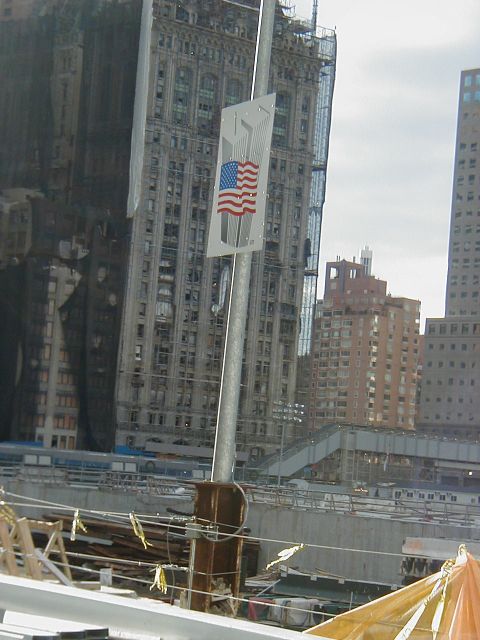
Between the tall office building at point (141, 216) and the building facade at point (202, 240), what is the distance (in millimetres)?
135

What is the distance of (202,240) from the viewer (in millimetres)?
97375

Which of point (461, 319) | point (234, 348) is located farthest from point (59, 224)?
point (461, 319)

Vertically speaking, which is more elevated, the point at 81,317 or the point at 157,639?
the point at 81,317

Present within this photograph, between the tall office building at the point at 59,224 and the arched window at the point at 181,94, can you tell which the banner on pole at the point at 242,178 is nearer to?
the tall office building at the point at 59,224

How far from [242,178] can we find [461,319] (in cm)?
13360

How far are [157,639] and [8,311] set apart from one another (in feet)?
208

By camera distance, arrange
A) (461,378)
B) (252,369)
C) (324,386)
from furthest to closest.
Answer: (324,386), (461,378), (252,369)

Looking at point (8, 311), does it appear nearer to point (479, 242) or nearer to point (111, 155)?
point (111, 155)

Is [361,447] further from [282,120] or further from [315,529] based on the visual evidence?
[315,529]

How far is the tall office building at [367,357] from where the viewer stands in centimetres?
16000

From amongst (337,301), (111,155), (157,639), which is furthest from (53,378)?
(337,301)

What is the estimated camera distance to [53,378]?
7250 cm

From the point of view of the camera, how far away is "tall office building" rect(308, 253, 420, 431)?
160000 mm

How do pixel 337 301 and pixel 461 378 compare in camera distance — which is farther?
pixel 337 301
